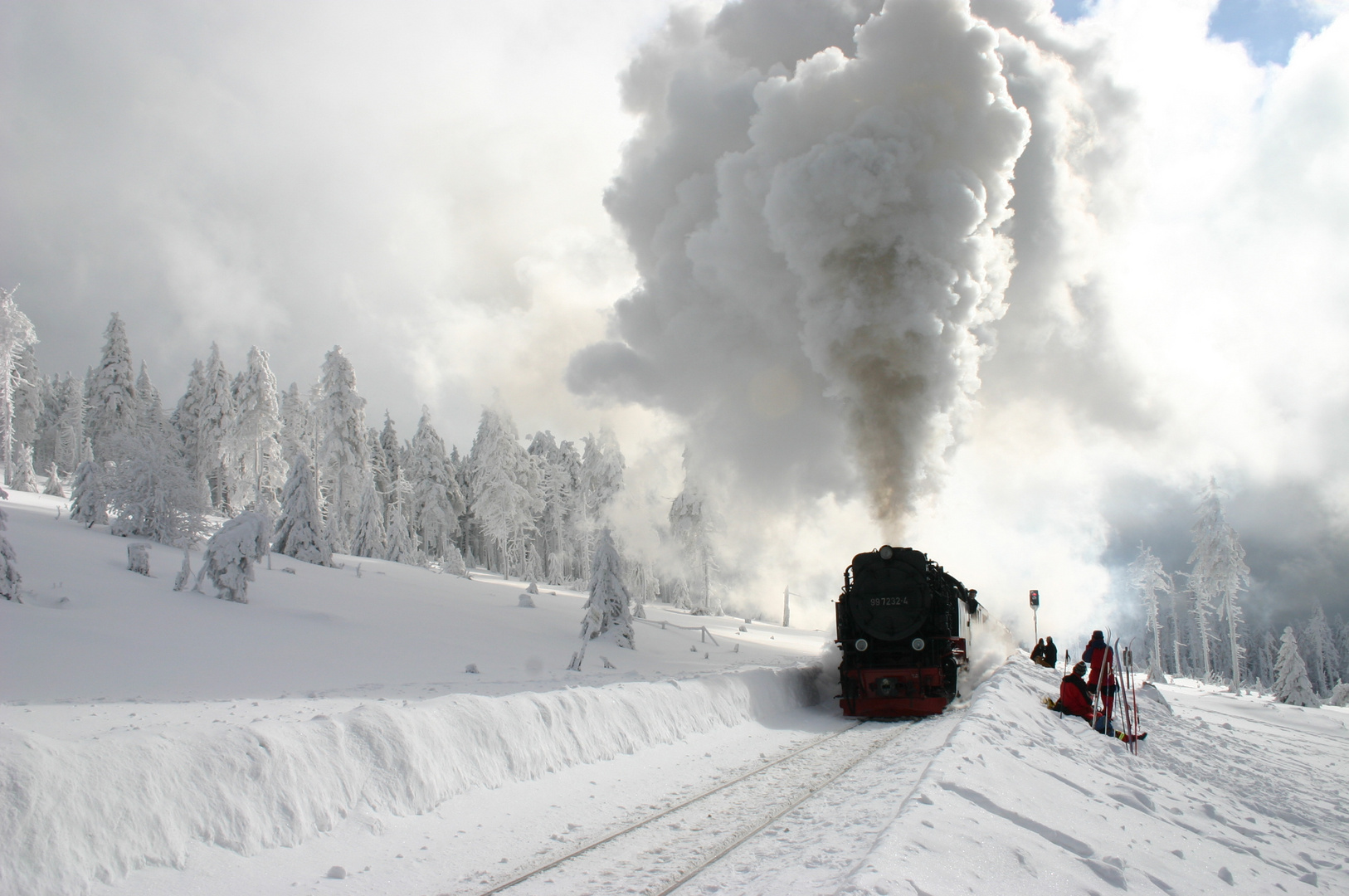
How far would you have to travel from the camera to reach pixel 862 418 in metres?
19.5

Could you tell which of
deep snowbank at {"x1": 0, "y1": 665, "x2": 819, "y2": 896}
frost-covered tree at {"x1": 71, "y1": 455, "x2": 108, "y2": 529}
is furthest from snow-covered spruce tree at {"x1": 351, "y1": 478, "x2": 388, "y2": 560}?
deep snowbank at {"x1": 0, "y1": 665, "x2": 819, "y2": 896}

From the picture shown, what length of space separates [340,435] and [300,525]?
1635 cm

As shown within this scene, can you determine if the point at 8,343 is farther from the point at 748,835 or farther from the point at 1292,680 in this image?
the point at 1292,680

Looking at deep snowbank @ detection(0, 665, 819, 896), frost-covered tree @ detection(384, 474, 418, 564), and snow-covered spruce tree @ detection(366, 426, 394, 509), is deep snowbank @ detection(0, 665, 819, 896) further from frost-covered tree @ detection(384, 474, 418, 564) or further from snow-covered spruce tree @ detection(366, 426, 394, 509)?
A: snow-covered spruce tree @ detection(366, 426, 394, 509)

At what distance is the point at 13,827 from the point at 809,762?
310 inches

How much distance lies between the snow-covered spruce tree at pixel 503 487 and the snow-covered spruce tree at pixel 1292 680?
40.4 meters

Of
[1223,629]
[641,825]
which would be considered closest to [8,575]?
[641,825]

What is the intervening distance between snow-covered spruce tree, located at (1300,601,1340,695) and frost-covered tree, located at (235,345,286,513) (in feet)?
326

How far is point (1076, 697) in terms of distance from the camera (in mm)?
12578

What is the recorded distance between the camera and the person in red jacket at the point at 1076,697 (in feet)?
40.6

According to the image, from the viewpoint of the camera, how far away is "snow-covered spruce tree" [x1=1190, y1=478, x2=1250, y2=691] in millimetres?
44000

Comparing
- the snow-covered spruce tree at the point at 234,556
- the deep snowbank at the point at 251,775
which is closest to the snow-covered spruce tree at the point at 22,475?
the snow-covered spruce tree at the point at 234,556

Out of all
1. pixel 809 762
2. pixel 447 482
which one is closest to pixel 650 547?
pixel 447 482

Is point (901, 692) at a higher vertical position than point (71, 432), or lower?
lower
